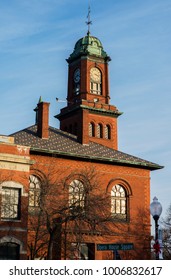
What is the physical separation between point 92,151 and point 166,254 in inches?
1157

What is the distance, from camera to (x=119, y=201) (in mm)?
44188

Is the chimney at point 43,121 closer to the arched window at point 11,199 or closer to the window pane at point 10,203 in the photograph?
the arched window at point 11,199

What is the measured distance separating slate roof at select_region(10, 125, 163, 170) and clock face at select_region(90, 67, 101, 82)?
58.0 feet

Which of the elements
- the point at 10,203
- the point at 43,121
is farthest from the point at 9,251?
the point at 43,121

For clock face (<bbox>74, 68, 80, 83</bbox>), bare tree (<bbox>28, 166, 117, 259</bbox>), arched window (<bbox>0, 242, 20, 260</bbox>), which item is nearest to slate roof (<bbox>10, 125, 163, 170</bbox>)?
bare tree (<bbox>28, 166, 117, 259</bbox>)

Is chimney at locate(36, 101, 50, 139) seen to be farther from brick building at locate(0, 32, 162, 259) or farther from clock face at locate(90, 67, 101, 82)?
clock face at locate(90, 67, 101, 82)

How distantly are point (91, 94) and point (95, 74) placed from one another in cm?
334

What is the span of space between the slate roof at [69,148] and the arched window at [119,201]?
237 centimetres

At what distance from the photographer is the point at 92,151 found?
4444 cm

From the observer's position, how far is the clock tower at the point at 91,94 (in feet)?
197

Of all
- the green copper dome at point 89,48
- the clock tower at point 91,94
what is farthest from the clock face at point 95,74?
the green copper dome at point 89,48

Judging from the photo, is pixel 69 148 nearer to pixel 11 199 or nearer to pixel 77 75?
pixel 11 199

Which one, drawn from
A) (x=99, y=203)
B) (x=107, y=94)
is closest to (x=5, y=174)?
(x=99, y=203)
